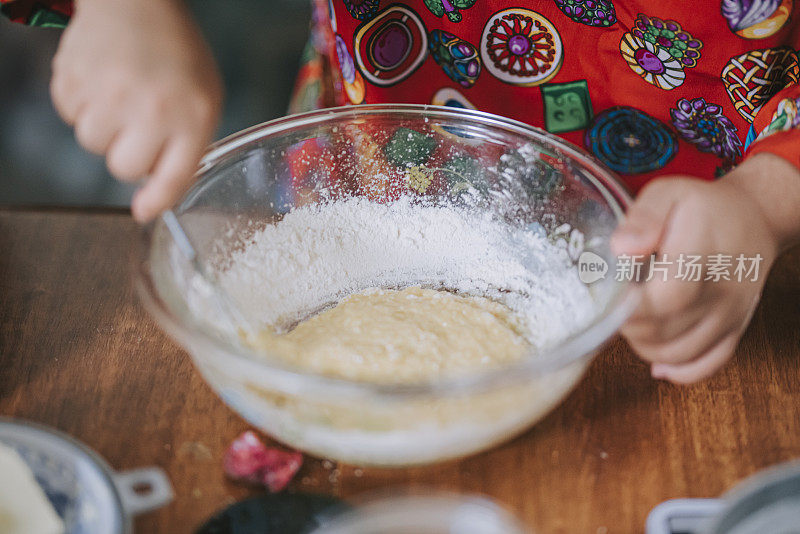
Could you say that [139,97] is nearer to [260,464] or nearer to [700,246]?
[260,464]

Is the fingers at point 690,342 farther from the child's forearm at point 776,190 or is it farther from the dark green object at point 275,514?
the dark green object at point 275,514

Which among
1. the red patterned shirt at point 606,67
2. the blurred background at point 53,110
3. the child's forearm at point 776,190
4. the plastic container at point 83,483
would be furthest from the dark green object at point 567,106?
the blurred background at point 53,110

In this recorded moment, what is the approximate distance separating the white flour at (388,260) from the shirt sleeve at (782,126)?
0.74 feet

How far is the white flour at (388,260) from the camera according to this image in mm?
765

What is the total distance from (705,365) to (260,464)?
41cm

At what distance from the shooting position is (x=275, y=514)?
0.56 m

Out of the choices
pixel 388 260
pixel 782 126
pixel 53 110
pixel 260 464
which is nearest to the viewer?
pixel 260 464

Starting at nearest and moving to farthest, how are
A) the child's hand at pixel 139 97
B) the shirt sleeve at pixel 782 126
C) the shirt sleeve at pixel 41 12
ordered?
the child's hand at pixel 139 97, the shirt sleeve at pixel 782 126, the shirt sleeve at pixel 41 12

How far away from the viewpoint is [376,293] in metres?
0.80

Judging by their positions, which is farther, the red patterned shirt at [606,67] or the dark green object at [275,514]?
the red patterned shirt at [606,67]

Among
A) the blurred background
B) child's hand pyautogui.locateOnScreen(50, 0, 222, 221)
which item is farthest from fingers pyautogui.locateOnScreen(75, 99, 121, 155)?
the blurred background

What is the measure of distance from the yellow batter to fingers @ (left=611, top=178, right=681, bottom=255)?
146 mm

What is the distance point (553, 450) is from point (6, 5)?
0.73 metres

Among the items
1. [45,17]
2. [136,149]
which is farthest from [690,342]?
[45,17]
